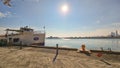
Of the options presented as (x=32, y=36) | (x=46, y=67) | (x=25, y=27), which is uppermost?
(x=25, y=27)

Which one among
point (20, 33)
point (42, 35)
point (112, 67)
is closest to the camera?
point (112, 67)

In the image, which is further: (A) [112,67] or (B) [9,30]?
(B) [9,30]

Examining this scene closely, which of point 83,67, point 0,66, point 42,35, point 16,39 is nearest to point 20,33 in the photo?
point 16,39

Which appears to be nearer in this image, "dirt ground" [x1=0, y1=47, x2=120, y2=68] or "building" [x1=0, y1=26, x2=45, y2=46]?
"dirt ground" [x1=0, y1=47, x2=120, y2=68]

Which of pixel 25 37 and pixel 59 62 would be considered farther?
pixel 25 37

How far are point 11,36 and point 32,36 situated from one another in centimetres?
694

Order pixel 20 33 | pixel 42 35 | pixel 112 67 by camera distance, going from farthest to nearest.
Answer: pixel 42 35 < pixel 20 33 < pixel 112 67

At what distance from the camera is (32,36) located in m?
37.8

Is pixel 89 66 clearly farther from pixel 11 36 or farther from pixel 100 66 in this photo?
pixel 11 36

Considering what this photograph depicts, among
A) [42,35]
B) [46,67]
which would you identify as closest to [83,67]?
[46,67]

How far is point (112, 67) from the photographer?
9.14 metres

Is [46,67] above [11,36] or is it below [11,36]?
below

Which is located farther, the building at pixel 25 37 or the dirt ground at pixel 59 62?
the building at pixel 25 37

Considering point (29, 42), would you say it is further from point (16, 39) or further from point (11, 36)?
point (11, 36)
